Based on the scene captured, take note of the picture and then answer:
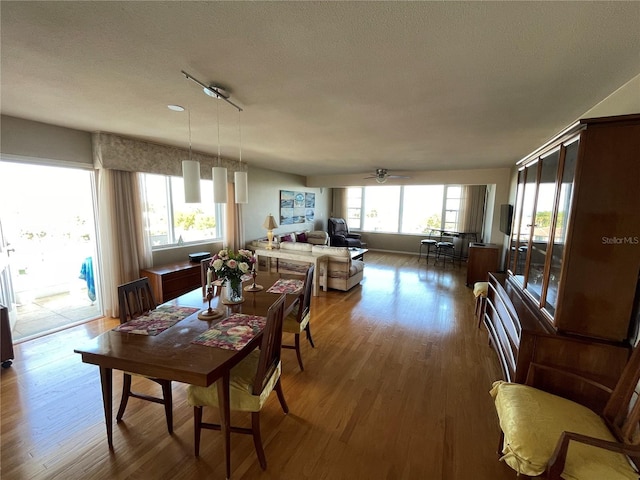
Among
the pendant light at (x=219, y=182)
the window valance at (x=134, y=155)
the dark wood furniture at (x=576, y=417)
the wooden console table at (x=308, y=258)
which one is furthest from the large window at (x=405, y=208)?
the dark wood furniture at (x=576, y=417)

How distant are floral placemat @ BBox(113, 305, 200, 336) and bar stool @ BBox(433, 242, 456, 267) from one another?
6.27 metres

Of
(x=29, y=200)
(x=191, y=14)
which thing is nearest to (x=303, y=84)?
(x=191, y=14)

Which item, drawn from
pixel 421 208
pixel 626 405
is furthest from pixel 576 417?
pixel 421 208

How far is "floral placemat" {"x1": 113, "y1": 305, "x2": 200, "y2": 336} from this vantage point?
173 cm

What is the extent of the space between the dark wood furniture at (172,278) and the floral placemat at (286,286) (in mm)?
1849

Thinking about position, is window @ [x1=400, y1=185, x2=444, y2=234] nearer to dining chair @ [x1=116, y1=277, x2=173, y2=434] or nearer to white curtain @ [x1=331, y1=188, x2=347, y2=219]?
white curtain @ [x1=331, y1=188, x2=347, y2=219]

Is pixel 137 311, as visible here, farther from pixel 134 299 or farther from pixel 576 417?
pixel 576 417

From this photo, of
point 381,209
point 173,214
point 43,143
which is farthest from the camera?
point 381,209

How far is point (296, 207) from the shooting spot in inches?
293

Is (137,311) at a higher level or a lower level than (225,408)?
higher

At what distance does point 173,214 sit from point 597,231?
493cm

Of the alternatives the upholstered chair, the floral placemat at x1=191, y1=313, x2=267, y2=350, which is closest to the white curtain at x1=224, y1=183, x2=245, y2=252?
the upholstered chair

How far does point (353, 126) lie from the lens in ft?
9.07

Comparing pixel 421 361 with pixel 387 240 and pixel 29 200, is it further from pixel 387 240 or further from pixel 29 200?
pixel 387 240
